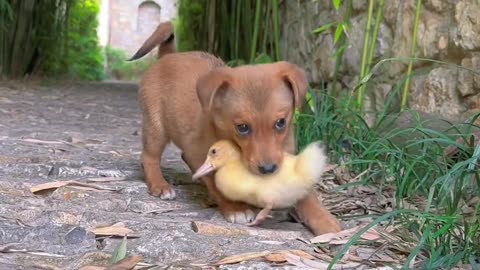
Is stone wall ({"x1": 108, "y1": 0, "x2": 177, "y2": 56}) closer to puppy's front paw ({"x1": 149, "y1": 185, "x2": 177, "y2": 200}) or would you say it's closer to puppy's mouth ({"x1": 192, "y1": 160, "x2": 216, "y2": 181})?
puppy's front paw ({"x1": 149, "y1": 185, "x2": 177, "y2": 200})

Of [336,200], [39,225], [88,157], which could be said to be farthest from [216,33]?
[39,225]

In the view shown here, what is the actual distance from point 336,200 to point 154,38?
1.02 meters

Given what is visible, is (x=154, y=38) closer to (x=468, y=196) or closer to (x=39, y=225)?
(x=39, y=225)

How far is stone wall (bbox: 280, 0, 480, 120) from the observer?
3.08m

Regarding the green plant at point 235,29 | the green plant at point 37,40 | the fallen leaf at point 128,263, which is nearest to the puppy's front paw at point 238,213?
the fallen leaf at point 128,263

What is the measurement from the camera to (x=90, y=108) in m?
6.36

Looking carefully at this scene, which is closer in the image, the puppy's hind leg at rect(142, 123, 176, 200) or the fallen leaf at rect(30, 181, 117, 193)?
the fallen leaf at rect(30, 181, 117, 193)

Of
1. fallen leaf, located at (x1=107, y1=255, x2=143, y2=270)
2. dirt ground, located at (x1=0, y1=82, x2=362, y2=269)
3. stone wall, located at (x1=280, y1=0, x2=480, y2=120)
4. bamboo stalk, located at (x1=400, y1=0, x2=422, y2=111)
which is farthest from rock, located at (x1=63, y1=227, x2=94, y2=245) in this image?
bamboo stalk, located at (x1=400, y1=0, x2=422, y2=111)

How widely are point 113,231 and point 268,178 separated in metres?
0.45

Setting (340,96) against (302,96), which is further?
(340,96)

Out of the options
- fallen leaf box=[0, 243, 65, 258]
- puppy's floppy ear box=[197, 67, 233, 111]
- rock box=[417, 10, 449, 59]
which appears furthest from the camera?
Answer: rock box=[417, 10, 449, 59]

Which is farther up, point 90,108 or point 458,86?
point 458,86

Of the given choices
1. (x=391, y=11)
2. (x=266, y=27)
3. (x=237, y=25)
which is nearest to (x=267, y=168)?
(x=391, y=11)

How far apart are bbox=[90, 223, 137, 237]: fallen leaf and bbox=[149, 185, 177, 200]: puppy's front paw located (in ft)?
1.89
